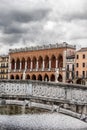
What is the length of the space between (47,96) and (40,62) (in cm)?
8189

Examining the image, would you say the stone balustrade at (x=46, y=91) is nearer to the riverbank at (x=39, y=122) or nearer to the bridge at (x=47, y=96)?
the bridge at (x=47, y=96)

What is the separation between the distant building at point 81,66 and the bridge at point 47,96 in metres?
69.8

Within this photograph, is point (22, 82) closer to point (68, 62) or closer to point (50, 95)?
point (50, 95)

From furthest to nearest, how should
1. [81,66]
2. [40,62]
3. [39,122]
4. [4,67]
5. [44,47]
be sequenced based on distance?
1. [4,67]
2. [40,62]
3. [44,47]
4. [81,66]
5. [39,122]

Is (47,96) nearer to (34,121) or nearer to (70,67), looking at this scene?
(34,121)

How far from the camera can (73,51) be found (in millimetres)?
92562

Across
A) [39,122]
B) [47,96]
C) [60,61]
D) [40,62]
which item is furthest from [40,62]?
[47,96]

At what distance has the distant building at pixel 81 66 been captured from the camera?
289 ft

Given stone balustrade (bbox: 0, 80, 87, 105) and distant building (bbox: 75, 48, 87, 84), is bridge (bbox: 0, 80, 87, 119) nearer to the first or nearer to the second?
stone balustrade (bbox: 0, 80, 87, 105)

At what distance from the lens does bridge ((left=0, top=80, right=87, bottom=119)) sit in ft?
55.5

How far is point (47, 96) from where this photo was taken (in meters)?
17.7

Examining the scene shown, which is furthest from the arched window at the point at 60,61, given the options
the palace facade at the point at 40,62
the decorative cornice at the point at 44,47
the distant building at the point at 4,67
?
the distant building at the point at 4,67

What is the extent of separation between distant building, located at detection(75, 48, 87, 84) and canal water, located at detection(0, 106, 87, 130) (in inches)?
1951

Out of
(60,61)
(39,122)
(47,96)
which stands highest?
(60,61)
